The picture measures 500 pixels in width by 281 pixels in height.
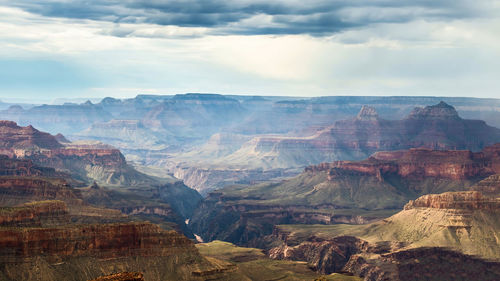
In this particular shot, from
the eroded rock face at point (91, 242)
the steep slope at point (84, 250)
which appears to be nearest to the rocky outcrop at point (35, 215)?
the steep slope at point (84, 250)

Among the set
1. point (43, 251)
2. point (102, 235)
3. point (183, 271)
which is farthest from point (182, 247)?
point (43, 251)

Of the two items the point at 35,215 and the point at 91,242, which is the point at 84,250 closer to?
the point at 91,242

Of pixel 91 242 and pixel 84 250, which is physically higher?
pixel 91 242

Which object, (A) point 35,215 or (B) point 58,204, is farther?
(B) point 58,204

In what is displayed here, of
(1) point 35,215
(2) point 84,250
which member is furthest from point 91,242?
(1) point 35,215

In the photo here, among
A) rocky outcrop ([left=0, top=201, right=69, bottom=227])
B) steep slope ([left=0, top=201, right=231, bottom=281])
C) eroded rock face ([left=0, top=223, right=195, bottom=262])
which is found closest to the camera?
steep slope ([left=0, top=201, right=231, bottom=281])

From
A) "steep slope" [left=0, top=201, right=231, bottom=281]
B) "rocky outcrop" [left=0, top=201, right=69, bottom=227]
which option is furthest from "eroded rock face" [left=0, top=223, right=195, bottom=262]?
"rocky outcrop" [left=0, top=201, right=69, bottom=227]

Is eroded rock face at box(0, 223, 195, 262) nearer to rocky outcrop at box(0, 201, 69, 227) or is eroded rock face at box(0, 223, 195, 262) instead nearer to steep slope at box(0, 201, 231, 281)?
steep slope at box(0, 201, 231, 281)

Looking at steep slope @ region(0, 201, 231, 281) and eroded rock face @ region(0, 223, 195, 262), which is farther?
eroded rock face @ region(0, 223, 195, 262)

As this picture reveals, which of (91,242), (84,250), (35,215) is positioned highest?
(35,215)

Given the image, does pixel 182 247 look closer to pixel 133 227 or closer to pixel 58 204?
pixel 133 227

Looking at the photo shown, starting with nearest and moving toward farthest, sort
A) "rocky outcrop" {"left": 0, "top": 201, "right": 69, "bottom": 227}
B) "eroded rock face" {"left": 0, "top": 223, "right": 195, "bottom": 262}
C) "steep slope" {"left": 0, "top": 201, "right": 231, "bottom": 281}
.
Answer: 1. "steep slope" {"left": 0, "top": 201, "right": 231, "bottom": 281}
2. "eroded rock face" {"left": 0, "top": 223, "right": 195, "bottom": 262}
3. "rocky outcrop" {"left": 0, "top": 201, "right": 69, "bottom": 227}
